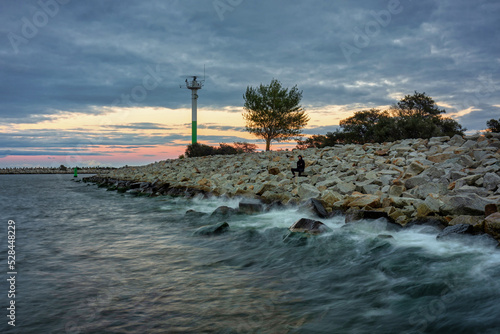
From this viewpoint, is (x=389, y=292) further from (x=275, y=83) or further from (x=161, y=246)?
(x=275, y=83)

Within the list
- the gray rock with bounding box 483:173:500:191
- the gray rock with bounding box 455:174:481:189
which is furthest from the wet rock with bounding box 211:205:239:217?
the gray rock with bounding box 483:173:500:191

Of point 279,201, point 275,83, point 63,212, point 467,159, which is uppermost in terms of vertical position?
point 275,83

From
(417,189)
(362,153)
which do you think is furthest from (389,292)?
(362,153)

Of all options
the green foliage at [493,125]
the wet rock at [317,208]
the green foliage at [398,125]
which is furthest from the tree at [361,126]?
the wet rock at [317,208]

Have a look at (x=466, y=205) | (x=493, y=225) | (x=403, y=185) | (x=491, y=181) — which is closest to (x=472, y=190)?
(x=491, y=181)

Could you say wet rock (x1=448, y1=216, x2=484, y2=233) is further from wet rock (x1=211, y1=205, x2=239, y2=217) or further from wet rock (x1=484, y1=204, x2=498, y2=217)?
wet rock (x1=211, y1=205, x2=239, y2=217)

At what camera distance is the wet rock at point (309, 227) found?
7.15m

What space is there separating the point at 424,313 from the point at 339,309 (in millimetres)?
922

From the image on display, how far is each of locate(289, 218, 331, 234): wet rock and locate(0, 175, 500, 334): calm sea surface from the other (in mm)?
269

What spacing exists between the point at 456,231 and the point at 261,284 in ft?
11.8

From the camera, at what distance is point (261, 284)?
4852mm

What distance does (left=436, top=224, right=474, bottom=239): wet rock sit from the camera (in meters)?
5.77

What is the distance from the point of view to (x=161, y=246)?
7.38 meters

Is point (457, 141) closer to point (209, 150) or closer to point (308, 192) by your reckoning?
point (308, 192)
